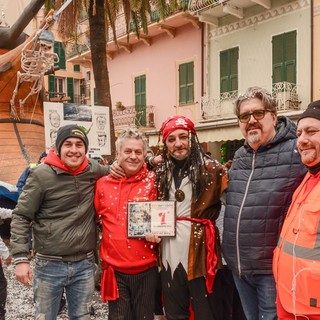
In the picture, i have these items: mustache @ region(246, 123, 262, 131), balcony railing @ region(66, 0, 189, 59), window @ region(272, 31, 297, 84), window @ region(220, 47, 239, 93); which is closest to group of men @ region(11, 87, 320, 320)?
mustache @ region(246, 123, 262, 131)

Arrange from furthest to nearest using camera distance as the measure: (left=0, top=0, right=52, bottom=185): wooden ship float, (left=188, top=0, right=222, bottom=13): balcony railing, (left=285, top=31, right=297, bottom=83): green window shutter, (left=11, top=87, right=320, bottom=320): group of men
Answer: (left=188, top=0, right=222, bottom=13): balcony railing → (left=285, top=31, right=297, bottom=83): green window shutter → (left=0, top=0, right=52, bottom=185): wooden ship float → (left=11, top=87, right=320, bottom=320): group of men

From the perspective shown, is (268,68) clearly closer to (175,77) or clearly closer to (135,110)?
(175,77)

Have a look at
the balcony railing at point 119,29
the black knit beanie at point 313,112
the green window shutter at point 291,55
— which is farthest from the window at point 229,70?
the black knit beanie at point 313,112

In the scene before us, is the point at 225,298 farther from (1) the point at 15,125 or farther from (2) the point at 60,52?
(2) the point at 60,52

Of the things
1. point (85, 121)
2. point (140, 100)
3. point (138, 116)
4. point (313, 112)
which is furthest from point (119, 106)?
point (313, 112)

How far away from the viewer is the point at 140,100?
68.6ft

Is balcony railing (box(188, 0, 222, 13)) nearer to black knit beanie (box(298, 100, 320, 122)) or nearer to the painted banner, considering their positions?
the painted banner

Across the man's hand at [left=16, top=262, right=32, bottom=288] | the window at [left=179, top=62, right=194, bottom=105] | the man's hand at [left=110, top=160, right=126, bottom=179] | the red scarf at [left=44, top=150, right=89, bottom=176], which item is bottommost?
the man's hand at [left=16, top=262, right=32, bottom=288]

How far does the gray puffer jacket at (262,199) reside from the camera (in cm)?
283

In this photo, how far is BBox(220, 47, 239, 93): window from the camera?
16.6 meters

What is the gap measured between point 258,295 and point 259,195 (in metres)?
0.65

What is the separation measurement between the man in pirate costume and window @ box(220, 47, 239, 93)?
13680mm

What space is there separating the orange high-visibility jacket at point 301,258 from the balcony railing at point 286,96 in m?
12.3

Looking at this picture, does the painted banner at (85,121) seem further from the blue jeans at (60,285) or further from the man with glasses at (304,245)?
the man with glasses at (304,245)
